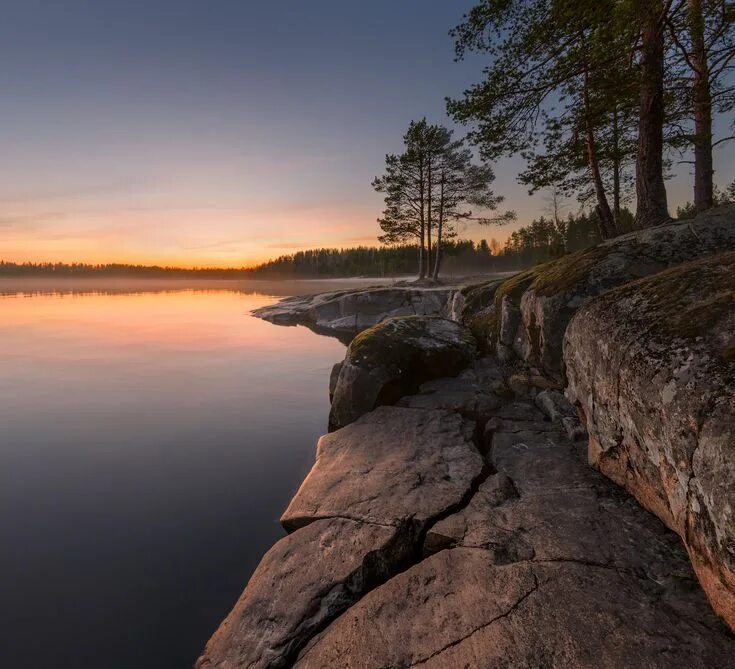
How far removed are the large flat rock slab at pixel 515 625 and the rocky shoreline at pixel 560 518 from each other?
1 cm

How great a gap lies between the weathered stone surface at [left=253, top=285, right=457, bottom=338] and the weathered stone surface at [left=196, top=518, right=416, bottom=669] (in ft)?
60.1

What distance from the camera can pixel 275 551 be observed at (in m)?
4.12

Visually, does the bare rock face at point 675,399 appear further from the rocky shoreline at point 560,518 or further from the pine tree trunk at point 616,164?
the pine tree trunk at point 616,164

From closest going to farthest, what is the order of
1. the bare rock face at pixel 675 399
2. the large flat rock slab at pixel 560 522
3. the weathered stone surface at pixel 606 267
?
the bare rock face at pixel 675 399 → the large flat rock slab at pixel 560 522 → the weathered stone surface at pixel 606 267

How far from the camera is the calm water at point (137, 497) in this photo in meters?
3.75

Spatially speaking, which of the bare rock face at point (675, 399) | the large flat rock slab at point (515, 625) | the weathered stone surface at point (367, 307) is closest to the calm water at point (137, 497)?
the large flat rock slab at point (515, 625)

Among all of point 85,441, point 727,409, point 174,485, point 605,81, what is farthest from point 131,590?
point 605,81

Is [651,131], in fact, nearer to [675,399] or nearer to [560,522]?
[675,399]

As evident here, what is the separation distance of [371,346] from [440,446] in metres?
2.91

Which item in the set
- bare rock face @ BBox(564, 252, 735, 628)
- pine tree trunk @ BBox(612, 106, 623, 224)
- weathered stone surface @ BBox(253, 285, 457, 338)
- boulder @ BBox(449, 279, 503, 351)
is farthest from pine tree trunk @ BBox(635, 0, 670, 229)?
weathered stone surface @ BBox(253, 285, 457, 338)

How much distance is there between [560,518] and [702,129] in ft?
46.4

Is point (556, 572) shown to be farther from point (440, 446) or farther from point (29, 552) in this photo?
point (29, 552)

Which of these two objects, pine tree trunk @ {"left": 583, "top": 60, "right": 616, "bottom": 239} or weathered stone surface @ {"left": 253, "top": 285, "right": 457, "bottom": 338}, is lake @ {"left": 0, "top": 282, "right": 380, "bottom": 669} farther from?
pine tree trunk @ {"left": 583, "top": 60, "right": 616, "bottom": 239}

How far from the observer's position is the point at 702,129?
1170cm
